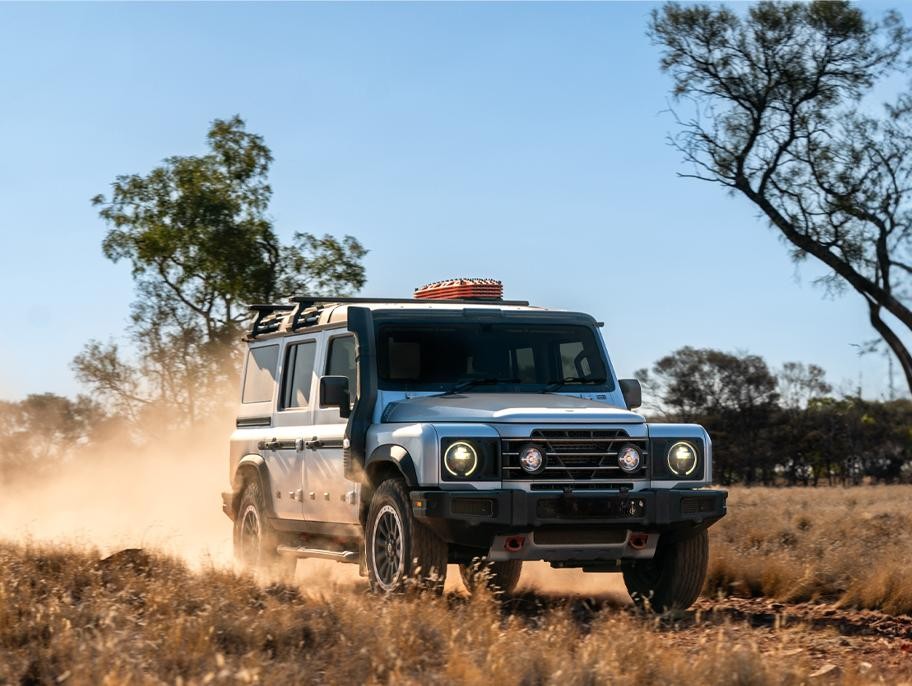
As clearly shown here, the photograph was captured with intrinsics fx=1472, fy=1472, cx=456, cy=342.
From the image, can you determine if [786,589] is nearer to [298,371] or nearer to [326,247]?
[298,371]

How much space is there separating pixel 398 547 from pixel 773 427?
162ft

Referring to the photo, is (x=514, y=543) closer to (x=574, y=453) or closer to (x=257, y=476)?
(x=574, y=453)

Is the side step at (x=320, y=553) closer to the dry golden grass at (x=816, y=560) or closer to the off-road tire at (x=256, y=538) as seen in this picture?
the off-road tire at (x=256, y=538)

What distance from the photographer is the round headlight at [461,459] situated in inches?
383

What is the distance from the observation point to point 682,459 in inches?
405

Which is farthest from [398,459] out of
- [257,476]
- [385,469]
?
[257,476]

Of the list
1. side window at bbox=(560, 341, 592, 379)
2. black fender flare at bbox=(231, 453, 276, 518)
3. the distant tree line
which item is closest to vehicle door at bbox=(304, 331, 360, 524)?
black fender flare at bbox=(231, 453, 276, 518)

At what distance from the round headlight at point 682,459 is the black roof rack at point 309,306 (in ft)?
7.63

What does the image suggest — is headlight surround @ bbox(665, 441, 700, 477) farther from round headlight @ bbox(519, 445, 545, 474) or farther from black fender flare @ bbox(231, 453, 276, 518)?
black fender flare @ bbox(231, 453, 276, 518)

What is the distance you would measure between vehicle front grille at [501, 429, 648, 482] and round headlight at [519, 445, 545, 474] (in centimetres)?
3

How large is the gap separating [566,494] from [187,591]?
2.57 metres

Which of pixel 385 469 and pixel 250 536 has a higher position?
pixel 385 469

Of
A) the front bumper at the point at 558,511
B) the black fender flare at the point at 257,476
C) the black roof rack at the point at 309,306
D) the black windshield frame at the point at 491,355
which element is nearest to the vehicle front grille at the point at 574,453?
the front bumper at the point at 558,511

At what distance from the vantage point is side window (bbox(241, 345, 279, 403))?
42.7ft
